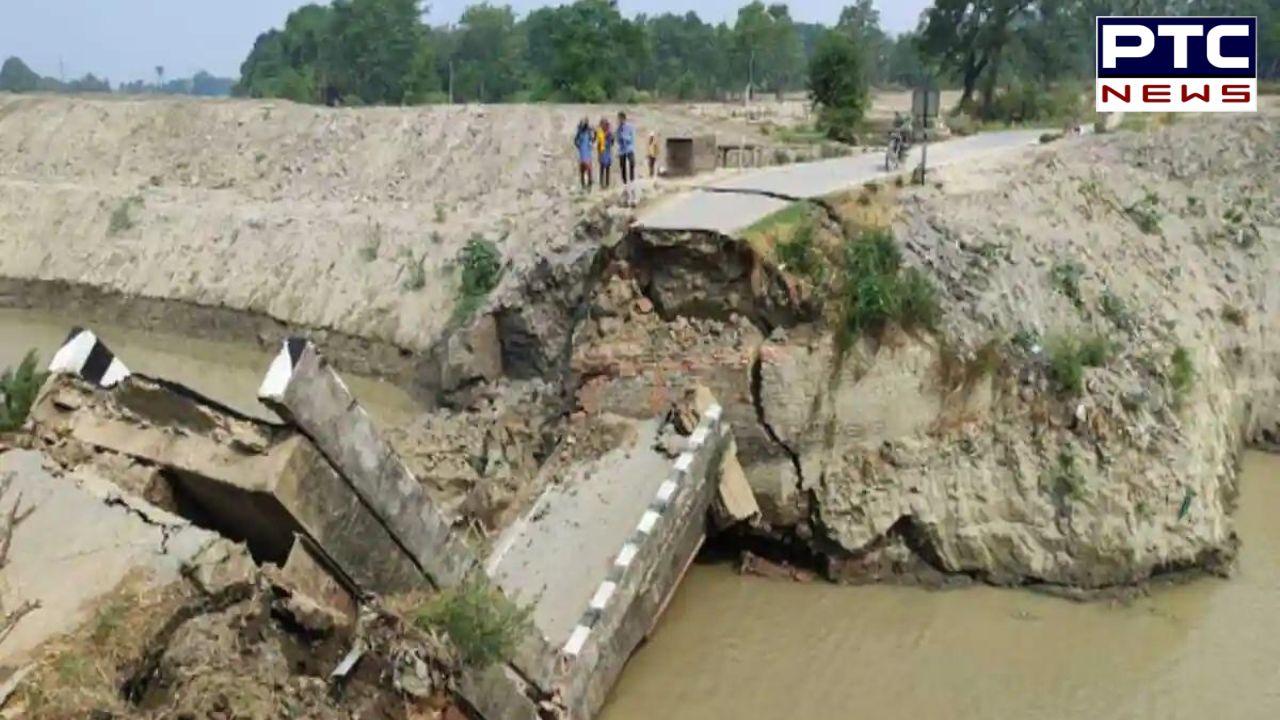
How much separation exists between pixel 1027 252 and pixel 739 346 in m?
3.45

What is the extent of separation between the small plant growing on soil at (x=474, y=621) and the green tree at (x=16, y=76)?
12443 centimetres

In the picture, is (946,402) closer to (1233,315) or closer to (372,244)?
(1233,315)

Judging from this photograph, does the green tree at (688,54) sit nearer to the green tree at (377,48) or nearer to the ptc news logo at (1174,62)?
the green tree at (377,48)

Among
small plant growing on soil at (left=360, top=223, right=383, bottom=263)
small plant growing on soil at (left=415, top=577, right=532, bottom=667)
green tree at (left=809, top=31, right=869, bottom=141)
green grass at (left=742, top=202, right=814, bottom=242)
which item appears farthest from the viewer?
green tree at (left=809, top=31, right=869, bottom=141)

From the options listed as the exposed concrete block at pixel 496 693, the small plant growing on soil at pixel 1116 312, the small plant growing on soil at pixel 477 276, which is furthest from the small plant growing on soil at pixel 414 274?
the exposed concrete block at pixel 496 693

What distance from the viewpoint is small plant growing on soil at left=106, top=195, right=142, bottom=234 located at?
25297 millimetres

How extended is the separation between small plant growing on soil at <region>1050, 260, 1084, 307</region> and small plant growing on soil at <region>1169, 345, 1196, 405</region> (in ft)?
3.31

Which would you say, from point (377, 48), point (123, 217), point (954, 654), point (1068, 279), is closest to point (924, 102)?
point (1068, 279)

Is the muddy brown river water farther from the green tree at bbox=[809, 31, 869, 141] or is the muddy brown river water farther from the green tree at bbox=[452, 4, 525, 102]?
the green tree at bbox=[452, 4, 525, 102]

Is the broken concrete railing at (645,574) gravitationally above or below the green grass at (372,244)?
below

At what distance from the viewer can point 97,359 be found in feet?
22.6

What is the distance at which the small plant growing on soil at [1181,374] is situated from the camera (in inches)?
446

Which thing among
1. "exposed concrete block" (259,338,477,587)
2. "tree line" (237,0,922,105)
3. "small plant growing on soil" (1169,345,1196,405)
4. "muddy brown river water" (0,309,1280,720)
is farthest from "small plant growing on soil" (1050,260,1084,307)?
"tree line" (237,0,922,105)

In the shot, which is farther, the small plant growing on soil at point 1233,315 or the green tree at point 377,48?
the green tree at point 377,48
